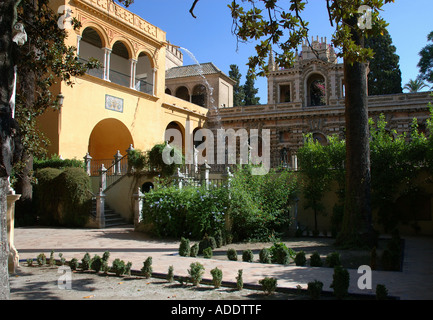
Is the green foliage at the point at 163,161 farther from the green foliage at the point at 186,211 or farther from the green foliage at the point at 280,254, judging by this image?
the green foliage at the point at 280,254

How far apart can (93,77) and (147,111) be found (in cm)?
460

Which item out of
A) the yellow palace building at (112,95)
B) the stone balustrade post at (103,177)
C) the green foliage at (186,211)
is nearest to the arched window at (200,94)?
the yellow palace building at (112,95)

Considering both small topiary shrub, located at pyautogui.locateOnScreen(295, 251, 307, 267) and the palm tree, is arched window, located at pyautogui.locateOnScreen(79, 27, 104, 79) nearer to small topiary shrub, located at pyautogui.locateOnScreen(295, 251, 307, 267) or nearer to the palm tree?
small topiary shrub, located at pyautogui.locateOnScreen(295, 251, 307, 267)

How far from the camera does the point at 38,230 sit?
13.4 metres

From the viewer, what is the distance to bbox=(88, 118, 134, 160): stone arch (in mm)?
21531

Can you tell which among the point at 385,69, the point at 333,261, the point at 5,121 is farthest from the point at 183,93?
the point at 5,121

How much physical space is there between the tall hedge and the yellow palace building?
264 centimetres

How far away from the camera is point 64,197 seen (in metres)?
14.9

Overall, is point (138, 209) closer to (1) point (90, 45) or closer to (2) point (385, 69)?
(1) point (90, 45)

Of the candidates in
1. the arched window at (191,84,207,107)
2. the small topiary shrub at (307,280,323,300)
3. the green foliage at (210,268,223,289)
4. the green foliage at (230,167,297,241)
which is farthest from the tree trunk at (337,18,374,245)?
the arched window at (191,84,207,107)

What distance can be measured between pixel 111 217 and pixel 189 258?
876 cm

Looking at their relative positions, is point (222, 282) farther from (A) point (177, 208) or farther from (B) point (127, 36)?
(B) point (127, 36)
